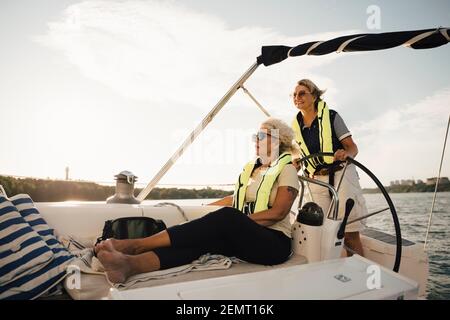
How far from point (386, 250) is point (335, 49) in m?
1.53

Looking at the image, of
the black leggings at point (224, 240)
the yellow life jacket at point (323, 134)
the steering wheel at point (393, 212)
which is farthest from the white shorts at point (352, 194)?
the black leggings at point (224, 240)

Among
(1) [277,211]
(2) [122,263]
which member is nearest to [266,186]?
(1) [277,211]

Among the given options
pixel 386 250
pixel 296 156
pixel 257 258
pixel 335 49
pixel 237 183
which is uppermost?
pixel 335 49

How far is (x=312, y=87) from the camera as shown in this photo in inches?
93.0

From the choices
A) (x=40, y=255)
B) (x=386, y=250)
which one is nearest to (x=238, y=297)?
(x=40, y=255)

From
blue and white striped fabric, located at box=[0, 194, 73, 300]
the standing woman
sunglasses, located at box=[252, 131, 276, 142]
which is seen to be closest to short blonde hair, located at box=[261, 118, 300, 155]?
sunglasses, located at box=[252, 131, 276, 142]

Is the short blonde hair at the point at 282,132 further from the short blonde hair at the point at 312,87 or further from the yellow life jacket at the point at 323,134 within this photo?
the short blonde hair at the point at 312,87

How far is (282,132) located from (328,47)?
2.78 feet

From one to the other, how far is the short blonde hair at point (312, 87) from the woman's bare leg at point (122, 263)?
1659mm

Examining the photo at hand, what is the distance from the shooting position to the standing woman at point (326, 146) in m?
2.20

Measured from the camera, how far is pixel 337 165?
2010 mm

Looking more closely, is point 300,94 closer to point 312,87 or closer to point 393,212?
point 312,87

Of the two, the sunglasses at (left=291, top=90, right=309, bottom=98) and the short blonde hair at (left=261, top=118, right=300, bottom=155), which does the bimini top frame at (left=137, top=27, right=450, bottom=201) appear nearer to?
the sunglasses at (left=291, top=90, right=309, bottom=98)
